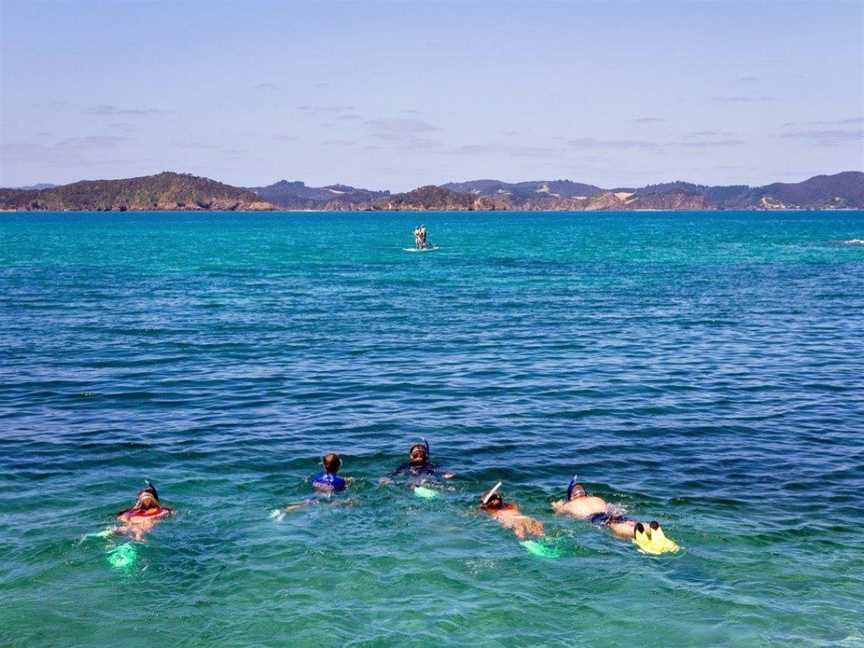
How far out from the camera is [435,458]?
22.4 m

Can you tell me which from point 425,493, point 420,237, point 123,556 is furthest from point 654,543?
point 420,237

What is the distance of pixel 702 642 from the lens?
43.4 feet

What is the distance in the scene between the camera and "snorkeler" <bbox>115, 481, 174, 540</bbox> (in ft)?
56.7

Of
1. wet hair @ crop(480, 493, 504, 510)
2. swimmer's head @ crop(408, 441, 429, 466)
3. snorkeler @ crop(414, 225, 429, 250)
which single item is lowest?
wet hair @ crop(480, 493, 504, 510)

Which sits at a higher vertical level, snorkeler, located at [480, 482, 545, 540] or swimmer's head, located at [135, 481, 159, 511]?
swimmer's head, located at [135, 481, 159, 511]

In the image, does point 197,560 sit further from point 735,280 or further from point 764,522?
point 735,280

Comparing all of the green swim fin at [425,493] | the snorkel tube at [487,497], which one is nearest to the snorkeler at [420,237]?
the green swim fin at [425,493]

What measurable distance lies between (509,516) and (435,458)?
4874mm

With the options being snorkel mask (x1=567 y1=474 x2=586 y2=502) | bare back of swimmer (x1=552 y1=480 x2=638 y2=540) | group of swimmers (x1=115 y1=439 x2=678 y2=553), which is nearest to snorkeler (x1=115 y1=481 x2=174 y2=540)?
group of swimmers (x1=115 y1=439 x2=678 y2=553)

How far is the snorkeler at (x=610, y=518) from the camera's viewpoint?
1641 cm

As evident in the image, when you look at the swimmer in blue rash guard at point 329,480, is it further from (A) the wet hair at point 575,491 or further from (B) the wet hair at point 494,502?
(A) the wet hair at point 575,491

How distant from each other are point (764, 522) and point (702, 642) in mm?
5555

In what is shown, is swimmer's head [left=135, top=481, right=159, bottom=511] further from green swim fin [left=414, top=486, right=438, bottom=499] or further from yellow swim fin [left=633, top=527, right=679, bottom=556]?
yellow swim fin [left=633, top=527, right=679, bottom=556]

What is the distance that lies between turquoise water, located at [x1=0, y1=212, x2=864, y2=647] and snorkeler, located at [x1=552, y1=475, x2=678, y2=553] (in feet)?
1.11
